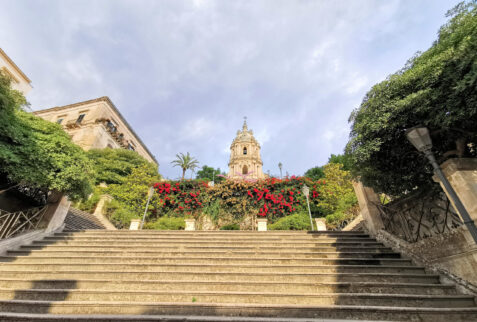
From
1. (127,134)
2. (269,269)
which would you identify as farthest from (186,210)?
(127,134)

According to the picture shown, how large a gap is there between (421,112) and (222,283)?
554 centimetres

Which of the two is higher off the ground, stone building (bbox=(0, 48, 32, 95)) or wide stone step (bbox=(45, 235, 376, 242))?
stone building (bbox=(0, 48, 32, 95))

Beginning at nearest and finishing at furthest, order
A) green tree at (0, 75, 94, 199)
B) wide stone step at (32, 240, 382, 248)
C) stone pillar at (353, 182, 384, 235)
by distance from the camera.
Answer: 1. green tree at (0, 75, 94, 199)
2. wide stone step at (32, 240, 382, 248)
3. stone pillar at (353, 182, 384, 235)

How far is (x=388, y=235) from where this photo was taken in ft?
19.5

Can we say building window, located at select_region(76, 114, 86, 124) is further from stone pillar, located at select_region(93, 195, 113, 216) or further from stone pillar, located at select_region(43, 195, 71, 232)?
stone pillar, located at select_region(43, 195, 71, 232)

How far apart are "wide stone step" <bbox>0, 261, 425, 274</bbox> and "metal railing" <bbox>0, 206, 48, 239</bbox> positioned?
214 cm

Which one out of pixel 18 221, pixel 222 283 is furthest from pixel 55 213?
pixel 222 283

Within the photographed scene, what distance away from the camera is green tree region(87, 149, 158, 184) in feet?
65.3

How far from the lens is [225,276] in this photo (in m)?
4.56

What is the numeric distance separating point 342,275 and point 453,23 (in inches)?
231

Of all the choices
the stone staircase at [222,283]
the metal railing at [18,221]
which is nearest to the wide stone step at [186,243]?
the stone staircase at [222,283]

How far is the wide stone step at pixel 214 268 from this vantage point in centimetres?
470

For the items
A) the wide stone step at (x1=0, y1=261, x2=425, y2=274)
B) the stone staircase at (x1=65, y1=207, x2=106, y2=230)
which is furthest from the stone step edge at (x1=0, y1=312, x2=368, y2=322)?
the stone staircase at (x1=65, y1=207, x2=106, y2=230)

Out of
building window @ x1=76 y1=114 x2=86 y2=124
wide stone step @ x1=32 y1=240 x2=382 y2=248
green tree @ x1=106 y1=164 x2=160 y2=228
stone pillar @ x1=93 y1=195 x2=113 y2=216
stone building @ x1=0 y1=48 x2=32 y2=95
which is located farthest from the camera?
building window @ x1=76 y1=114 x2=86 y2=124
